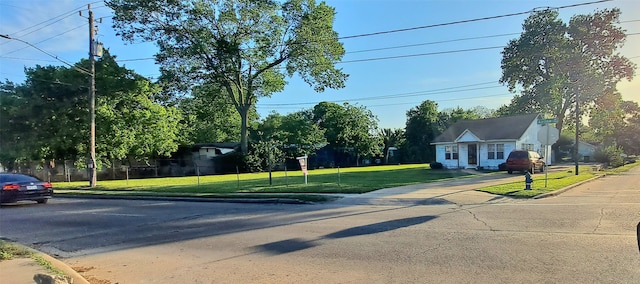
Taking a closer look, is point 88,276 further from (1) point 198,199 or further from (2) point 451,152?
(2) point 451,152

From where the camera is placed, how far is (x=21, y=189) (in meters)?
16.7

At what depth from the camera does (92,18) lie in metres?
25.3

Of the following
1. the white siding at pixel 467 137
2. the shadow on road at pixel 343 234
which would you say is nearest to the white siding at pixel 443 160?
the white siding at pixel 467 137

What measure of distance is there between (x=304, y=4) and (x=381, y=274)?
37.2 metres

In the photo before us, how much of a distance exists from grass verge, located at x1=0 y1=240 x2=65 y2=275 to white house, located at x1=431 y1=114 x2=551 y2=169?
117 feet

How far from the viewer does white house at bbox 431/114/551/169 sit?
37.4m

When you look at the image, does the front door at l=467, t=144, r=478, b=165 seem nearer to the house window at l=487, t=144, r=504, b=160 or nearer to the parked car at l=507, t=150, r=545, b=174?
the house window at l=487, t=144, r=504, b=160

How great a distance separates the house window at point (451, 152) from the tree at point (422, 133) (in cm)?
2240

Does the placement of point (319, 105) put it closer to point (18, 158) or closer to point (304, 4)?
point (304, 4)

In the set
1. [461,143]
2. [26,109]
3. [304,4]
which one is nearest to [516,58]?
[461,143]

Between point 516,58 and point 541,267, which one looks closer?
point 541,267

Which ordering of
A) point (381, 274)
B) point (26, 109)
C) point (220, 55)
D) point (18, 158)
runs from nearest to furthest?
point (381, 274) → point (26, 109) → point (18, 158) → point (220, 55)

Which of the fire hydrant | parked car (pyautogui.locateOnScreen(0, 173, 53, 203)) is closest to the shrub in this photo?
the fire hydrant

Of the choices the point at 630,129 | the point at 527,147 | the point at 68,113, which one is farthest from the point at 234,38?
the point at 630,129
